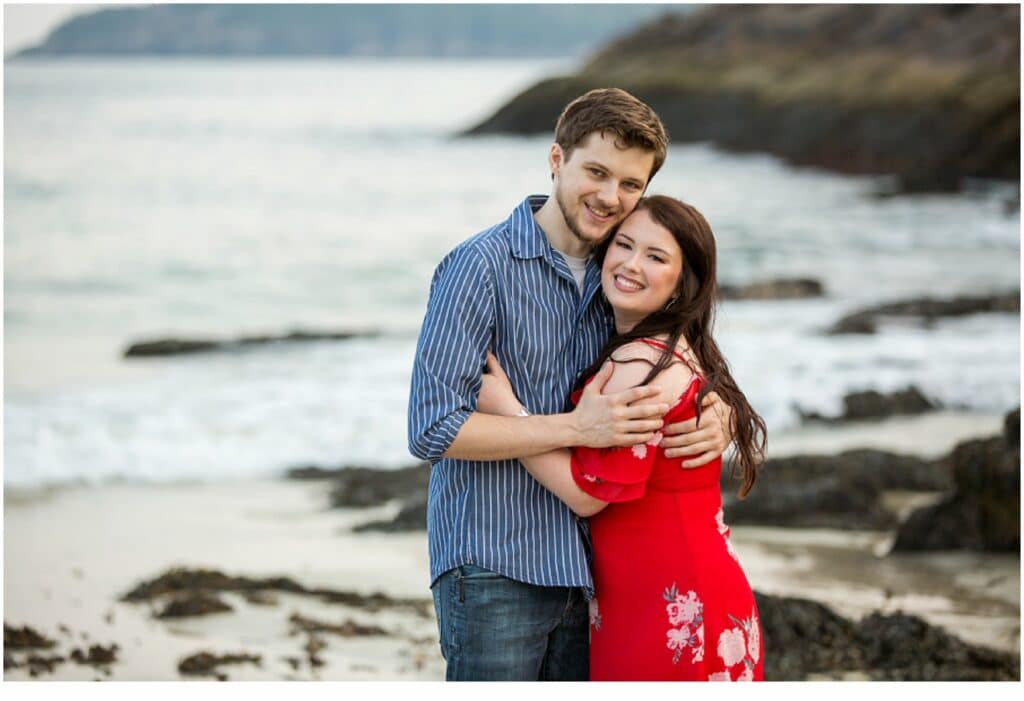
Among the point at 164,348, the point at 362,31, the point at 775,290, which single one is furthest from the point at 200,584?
the point at 775,290

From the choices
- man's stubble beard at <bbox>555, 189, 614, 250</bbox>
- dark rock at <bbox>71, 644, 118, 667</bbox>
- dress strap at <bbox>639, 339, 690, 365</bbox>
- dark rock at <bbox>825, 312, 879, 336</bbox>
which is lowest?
dark rock at <bbox>71, 644, 118, 667</bbox>

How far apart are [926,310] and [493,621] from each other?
700 centimetres

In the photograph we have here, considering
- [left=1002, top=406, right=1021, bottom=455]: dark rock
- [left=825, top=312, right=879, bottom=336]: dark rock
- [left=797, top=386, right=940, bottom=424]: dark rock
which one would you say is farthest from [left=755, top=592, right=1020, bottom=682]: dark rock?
[left=825, top=312, right=879, bottom=336]: dark rock

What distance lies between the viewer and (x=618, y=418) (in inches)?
67.4

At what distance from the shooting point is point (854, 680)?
10.2 ft

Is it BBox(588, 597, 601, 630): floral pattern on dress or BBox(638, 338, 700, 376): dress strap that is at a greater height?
BBox(638, 338, 700, 376): dress strap

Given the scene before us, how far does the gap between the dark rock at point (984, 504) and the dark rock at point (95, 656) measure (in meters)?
2.65

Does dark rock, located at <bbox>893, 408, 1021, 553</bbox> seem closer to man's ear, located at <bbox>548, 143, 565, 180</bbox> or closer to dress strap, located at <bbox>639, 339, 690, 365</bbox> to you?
dress strap, located at <bbox>639, 339, 690, 365</bbox>

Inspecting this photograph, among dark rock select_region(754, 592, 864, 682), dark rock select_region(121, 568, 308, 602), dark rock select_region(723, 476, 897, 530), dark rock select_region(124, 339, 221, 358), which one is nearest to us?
dark rock select_region(754, 592, 864, 682)

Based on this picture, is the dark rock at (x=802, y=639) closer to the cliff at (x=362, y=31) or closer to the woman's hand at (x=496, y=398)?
the woman's hand at (x=496, y=398)

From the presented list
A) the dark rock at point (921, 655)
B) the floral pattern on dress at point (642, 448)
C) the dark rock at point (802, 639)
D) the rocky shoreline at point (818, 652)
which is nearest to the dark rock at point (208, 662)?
the rocky shoreline at point (818, 652)

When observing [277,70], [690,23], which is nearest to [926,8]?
[690,23]

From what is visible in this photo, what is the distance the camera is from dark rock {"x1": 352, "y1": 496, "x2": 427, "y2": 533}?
4.66 meters
